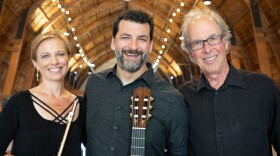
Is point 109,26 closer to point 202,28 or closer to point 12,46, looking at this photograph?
point 12,46

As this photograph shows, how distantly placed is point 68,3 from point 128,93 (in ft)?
66.4

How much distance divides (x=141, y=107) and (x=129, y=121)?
0.30 m

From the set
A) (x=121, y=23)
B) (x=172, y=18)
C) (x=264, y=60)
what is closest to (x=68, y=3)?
(x=172, y=18)

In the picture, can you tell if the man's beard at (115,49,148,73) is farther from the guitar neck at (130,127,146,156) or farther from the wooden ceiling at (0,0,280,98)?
the wooden ceiling at (0,0,280,98)

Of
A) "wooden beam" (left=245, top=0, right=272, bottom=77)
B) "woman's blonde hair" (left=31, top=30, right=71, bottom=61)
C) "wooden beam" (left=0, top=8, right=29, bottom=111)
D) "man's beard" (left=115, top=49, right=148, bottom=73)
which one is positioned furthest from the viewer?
"wooden beam" (left=0, top=8, right=29, bottom=111)

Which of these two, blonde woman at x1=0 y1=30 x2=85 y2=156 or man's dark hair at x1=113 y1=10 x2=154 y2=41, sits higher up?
man's dark hair at x1=113 y1=10 x2=154 y2=41

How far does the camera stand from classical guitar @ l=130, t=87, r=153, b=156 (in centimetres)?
284

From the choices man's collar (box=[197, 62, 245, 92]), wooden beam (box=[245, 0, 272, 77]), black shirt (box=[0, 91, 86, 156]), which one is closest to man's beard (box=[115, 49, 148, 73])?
man's collar (box=[197, 62, 245, 92])

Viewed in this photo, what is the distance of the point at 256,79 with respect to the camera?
297cm

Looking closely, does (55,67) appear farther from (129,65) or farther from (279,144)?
(279,144)

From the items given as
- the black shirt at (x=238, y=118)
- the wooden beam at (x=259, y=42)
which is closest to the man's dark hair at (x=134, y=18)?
the black shirt at (x=238, y=118)

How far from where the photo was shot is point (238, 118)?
2.86m

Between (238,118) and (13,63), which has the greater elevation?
(13,63)

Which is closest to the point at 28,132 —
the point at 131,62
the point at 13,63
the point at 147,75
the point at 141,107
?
the point at 141,107
